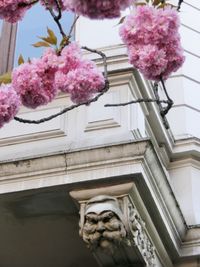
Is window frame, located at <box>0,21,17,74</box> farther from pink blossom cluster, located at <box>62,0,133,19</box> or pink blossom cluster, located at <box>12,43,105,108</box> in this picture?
pink blossom cluster, located at <box>62,0,133,19</box>

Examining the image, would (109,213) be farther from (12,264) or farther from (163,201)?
(12,264)

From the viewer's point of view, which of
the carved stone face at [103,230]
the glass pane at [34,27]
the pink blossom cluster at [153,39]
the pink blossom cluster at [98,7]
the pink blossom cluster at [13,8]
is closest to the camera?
the pink blossom cluster at [98,7]

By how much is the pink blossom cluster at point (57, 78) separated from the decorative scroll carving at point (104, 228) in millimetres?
1127

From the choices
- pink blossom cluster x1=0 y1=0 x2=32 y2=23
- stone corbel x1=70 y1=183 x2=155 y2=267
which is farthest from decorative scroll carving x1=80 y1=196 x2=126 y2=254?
pink blossom cluster x1=0 y1=0 x2=32 y2=23

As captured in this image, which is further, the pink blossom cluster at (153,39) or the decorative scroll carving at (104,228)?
the decorative scroll carving at (104,228)

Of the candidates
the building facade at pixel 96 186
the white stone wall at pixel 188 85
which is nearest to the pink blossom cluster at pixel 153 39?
the building facade at pixel 96 186

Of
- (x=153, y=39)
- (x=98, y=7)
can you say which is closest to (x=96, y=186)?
(x=153, y=39)

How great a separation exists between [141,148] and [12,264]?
1.92m

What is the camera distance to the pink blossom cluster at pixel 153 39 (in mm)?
4426

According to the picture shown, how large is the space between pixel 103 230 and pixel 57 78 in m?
1.37

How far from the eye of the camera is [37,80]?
4727mm

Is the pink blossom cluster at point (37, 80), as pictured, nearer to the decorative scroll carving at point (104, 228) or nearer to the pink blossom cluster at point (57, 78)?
the pink blossom cluster at point (57, 78)

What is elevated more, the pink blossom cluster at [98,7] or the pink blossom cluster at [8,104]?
the pink blossom cluster at [8,104]

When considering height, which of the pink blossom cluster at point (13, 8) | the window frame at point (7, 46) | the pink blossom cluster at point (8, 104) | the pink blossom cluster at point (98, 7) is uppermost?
the window frame at point (7, 46)
